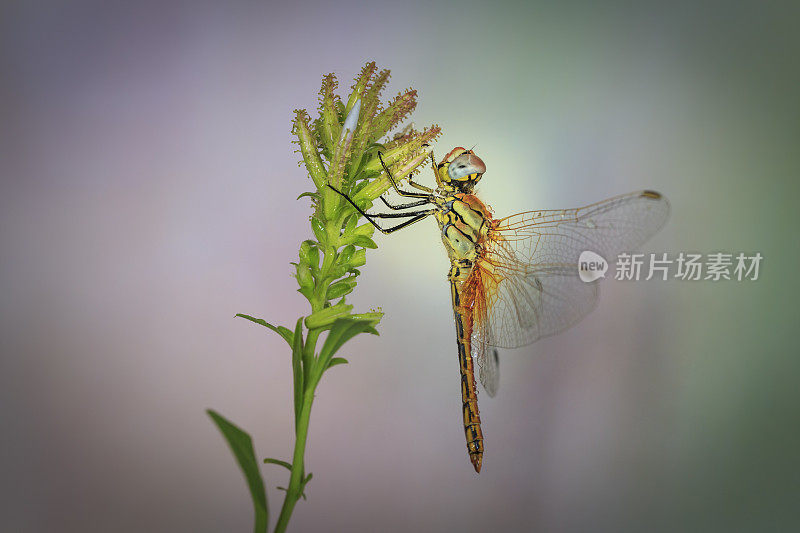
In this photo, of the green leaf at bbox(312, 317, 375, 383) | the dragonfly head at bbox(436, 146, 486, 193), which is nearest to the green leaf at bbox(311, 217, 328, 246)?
the green leaf at bbox(312, 317, 375, 383)

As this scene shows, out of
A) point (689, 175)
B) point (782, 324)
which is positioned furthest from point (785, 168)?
point (782, 324)

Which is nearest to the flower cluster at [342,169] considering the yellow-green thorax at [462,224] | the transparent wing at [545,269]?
the yellow-green thorax at [462,224]

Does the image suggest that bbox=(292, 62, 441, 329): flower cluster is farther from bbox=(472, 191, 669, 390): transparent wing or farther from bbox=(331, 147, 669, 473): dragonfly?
bbox=(472, 191, 669, 390): transparent wing

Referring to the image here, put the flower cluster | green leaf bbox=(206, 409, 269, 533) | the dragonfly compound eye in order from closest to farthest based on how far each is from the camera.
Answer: green leaf bbox=(206, 409, 269, 533) → the flower cluster → the dragonfly compound eye

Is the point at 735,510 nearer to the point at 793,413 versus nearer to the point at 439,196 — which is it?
the point at 793,413

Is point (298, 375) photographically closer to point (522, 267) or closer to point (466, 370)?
point (466, 370)

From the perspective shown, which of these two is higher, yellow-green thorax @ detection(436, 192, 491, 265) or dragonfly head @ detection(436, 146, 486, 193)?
dragonfly head @ detection(436, 146, 486, 193)

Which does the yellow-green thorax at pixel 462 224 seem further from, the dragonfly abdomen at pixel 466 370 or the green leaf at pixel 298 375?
the green leaf at pixel 298 375

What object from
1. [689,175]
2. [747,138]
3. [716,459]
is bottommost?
[716,459]

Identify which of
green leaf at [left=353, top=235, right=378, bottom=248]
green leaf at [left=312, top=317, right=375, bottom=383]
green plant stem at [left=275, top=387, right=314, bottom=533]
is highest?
green leaf at [left=353, top=235, right=378, bottom=248]
